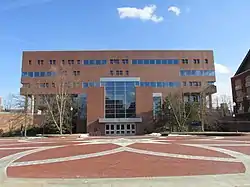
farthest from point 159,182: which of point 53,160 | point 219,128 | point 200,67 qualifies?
point 200,67

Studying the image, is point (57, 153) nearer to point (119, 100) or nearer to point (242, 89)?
point (119, 100)

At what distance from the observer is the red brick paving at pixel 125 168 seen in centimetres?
1024

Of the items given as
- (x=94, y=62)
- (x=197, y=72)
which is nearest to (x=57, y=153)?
(x=94, y=62)

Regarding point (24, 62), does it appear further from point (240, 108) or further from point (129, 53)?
point (240, 108)

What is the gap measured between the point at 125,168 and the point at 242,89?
5720 centimetres

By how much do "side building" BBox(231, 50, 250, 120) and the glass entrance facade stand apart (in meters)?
23.6

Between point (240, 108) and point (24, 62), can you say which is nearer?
point (240, 108)

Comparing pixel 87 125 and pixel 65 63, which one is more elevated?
pixel 65 63

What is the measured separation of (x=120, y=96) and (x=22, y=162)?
40.3 metres

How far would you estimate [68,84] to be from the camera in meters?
51.6

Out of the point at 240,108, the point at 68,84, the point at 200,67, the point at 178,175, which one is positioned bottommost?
the point at 178,175

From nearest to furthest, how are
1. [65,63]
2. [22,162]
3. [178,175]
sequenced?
[178,175], [22,162], [65,63]

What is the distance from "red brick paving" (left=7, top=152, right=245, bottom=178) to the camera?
10242 mm

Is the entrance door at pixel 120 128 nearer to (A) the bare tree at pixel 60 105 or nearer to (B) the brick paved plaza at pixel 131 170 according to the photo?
(A) the bare tree at pixel 60 105
